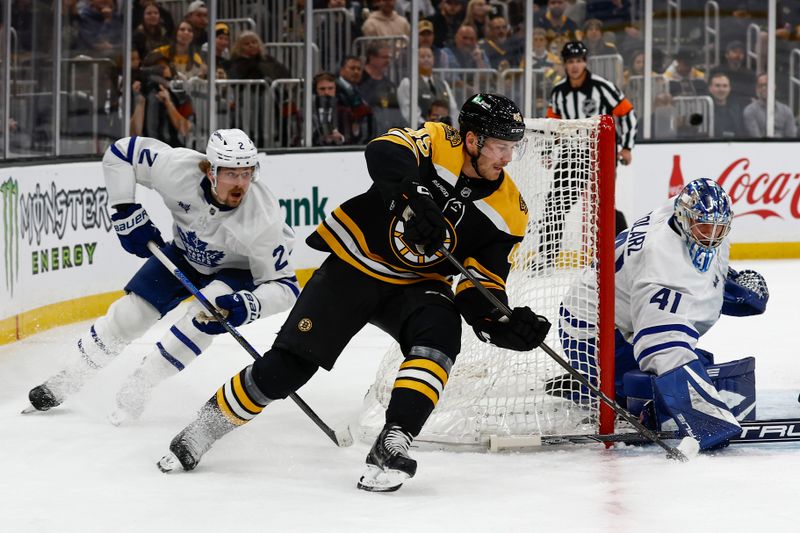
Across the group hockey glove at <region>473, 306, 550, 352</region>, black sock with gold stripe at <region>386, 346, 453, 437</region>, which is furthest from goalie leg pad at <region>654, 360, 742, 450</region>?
black sock with gold stripe at <region>386, 346, 453, 437</region>

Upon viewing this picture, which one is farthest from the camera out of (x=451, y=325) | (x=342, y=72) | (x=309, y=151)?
(x=342, y=72)

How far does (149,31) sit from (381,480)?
13.5 ft

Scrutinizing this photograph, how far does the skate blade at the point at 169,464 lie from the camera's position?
353cm

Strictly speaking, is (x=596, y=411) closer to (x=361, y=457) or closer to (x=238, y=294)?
(x=361, y=457)

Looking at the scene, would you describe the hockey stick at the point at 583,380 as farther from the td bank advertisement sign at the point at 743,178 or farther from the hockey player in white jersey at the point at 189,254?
the td bank advertisement sign at the point at 743,178

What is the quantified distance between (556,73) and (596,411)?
191 inches

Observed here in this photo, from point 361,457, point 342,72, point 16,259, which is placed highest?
point 342,72

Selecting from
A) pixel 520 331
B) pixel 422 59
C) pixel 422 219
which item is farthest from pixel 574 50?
pixel 422 219

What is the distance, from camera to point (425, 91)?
810 centimetres

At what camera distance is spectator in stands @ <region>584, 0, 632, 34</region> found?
8.74m

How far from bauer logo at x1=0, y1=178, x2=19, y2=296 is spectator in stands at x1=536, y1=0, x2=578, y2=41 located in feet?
13.5

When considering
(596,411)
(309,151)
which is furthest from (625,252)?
(309,151)

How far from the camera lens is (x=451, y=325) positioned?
349 cm

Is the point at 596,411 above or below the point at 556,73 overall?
below
